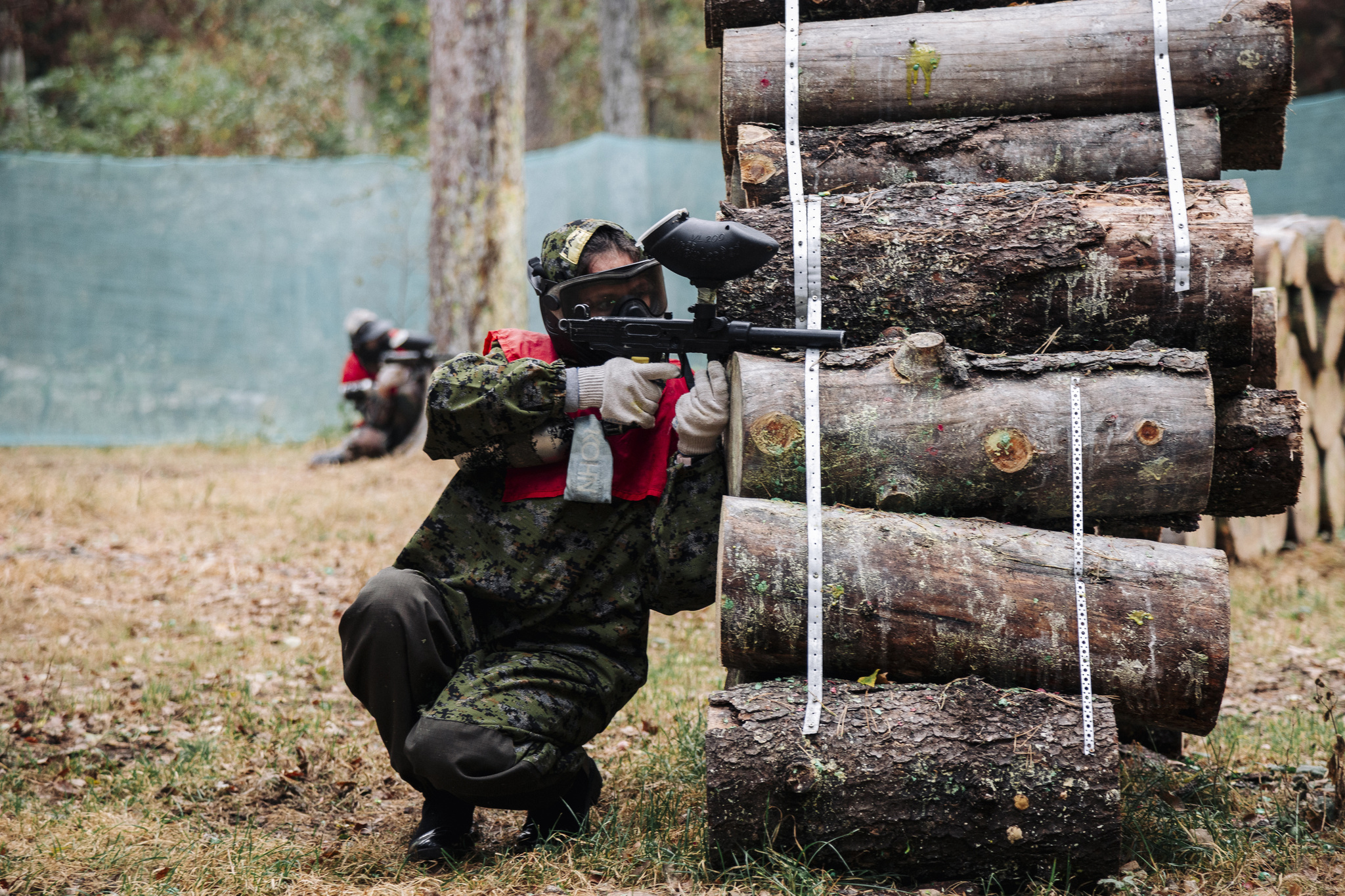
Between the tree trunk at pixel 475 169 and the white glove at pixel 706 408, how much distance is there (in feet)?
20.4

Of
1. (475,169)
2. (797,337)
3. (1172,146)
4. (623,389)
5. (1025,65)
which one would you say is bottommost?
(623,389)

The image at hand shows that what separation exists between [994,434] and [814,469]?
48 cm

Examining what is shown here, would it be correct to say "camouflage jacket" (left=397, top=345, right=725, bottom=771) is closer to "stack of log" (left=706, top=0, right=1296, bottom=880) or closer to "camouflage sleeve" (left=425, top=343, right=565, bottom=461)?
"camouflage sleeve" (left=425, top=343, right=565, bottom=461)

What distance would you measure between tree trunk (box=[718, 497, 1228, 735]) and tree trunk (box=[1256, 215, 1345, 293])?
202 inches

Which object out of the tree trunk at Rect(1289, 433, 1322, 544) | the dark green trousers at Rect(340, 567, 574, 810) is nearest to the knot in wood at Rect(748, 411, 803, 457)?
the dark green trousers at Rect(340, 567, 574, 810)

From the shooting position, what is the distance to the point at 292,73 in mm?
20609

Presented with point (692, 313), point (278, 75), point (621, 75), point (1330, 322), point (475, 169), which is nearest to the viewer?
point (692, 313)

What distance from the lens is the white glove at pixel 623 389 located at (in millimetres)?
3043

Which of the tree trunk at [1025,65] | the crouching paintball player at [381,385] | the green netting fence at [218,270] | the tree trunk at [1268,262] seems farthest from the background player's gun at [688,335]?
the green netting fence at [218,270]

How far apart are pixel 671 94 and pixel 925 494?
1790 cm

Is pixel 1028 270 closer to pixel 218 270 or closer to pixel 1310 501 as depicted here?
pixel 1310 501

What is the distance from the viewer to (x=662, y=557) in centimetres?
323

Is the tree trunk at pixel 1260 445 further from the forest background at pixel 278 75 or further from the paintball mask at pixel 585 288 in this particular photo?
the forest background at pixel 278 75

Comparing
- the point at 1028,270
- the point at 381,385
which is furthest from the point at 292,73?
the point at 1028,270
